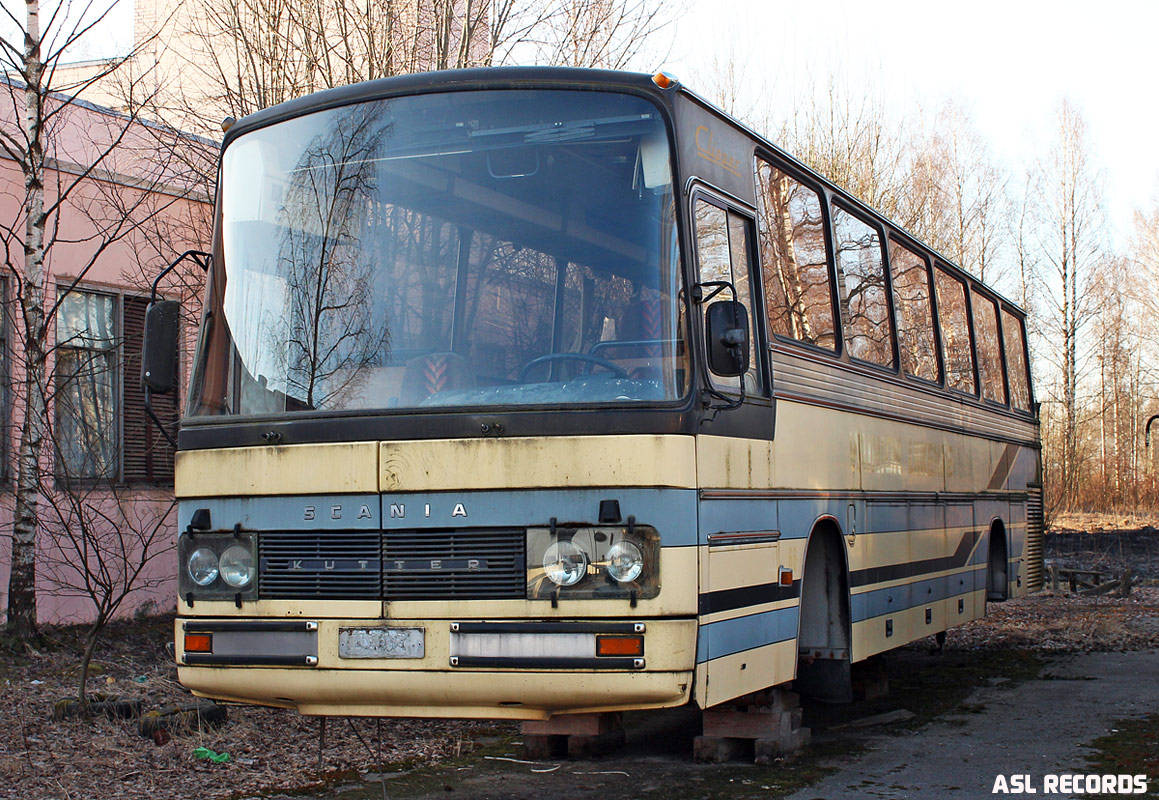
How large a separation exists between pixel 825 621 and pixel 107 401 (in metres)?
8.23

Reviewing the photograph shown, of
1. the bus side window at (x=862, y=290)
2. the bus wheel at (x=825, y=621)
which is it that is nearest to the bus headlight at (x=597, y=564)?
the bus wheel at (x=825, y=621)

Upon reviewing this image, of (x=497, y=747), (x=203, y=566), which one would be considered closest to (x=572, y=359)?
(x=203, y=566)

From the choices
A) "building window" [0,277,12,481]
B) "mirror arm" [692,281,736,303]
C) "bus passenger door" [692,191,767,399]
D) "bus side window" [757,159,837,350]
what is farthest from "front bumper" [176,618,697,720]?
"building window" [0,277,12,481]

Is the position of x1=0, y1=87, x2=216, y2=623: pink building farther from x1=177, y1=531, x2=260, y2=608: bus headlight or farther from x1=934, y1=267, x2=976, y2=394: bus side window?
x1=934, y1=267, x2=976, y2=394: bus side window

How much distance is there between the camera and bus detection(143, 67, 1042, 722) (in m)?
5.51

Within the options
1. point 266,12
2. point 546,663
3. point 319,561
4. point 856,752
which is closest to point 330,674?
point 319,561

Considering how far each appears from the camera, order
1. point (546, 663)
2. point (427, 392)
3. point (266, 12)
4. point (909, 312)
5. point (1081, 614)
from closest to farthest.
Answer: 1. point (546, 663)
2. point (427, 392)
3. point (909, 312)
4. point (266, 12)
5. point (1081, 614)

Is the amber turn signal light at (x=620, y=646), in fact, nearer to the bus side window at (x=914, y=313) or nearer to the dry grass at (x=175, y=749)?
the dry grass at (x=175, y=749)

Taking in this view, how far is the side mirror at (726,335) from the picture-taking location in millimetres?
5605

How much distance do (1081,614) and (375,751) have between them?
11.3 meters

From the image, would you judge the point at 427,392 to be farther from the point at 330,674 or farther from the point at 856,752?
the point at 856,752

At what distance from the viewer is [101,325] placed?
42.8ft

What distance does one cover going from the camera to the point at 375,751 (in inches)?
307

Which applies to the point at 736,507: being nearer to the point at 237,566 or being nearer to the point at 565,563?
the point at 565,563
